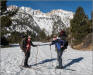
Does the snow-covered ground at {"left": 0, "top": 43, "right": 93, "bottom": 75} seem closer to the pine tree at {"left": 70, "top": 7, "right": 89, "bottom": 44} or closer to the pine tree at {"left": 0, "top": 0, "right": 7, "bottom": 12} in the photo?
the pine tree at {"left": 0, "top": 0, "right": 7, "bottom": 12}

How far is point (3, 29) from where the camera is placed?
34.6 metres

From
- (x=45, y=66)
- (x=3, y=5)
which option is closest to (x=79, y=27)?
(x=3, y=5)

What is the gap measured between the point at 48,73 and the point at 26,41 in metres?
2.57

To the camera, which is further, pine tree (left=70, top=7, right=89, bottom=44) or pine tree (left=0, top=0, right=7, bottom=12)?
pine tree (left=70, top=7, right=89, bottom=44)

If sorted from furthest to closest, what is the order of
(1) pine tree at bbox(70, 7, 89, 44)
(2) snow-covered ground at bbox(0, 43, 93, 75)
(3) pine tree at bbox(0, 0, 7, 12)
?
(1) pine tree at bbox(70, 7, 89, 44), (3) pine tree at bbox(0, 0, 7, 12), (2) snow-covered ground at bbox(0, 43, 93, 75)

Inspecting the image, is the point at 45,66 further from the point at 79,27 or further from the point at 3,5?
the point at 79,27

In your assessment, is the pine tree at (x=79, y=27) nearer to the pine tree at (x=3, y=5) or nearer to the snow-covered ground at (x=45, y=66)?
the pine tree at (x=3, y=5)

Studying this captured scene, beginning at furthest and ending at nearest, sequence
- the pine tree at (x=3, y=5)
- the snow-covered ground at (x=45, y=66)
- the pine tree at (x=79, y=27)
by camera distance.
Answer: the pine tree at (x=79, y=27) → the pine tree at (x=3, y=5) → the snow-covered ground at (x=45, y=66)

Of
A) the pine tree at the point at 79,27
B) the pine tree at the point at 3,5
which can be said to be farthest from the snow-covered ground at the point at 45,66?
the pine tree at the point at 79,27

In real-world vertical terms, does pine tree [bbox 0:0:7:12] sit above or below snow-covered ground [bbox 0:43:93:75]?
above

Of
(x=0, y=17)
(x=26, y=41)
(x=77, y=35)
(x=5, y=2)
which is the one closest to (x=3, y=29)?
(x=0, y=17)

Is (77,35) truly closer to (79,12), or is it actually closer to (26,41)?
(79,12)

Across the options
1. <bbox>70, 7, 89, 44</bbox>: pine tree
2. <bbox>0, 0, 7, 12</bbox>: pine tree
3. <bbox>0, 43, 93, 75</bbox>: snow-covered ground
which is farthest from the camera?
<bbox>70, 7, 89, 44</bbox>: pine tree

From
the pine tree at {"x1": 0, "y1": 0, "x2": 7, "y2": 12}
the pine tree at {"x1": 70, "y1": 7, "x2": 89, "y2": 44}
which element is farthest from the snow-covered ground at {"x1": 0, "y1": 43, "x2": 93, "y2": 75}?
the pine tree at {"x1": 70, "y1": 7, "x2": 89, "y2": 44}
